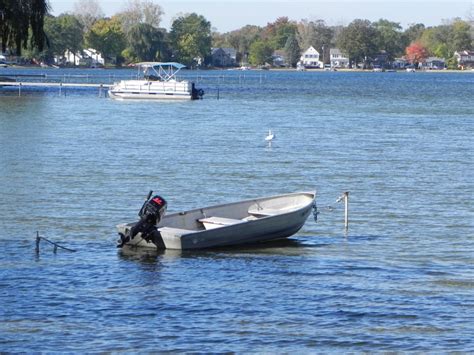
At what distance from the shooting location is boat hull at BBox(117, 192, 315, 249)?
1077 inches

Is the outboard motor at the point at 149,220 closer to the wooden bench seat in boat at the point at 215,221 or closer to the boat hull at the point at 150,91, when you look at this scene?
the wooden bench seat in boat at the point at 215,221

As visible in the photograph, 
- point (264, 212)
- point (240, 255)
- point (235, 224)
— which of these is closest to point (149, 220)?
point (235, 224)

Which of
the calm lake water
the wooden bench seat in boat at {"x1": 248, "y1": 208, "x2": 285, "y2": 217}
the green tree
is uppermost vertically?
the green tree

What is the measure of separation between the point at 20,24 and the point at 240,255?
25.0 feet

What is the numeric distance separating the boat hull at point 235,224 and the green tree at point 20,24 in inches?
210

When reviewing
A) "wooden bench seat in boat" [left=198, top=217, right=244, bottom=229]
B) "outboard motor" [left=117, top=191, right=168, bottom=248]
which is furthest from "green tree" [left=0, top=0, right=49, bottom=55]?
"wooden bench seat in boat" [left=198, top=217, right=244, bottom=229]

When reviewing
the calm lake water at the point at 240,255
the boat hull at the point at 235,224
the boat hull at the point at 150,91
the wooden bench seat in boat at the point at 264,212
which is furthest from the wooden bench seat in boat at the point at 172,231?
the boat hull at the point at 150,91

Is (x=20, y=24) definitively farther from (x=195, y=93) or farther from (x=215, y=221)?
(x=195, y=93)

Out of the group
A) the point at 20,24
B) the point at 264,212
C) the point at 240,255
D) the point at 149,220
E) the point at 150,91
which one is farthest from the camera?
the point at 150,91

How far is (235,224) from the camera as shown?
27812 mm

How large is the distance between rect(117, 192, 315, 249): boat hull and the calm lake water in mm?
315

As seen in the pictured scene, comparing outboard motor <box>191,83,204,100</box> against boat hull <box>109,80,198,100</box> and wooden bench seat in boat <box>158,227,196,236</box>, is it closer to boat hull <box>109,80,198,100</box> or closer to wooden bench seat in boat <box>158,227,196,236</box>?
boat hull <box>109,80,198,100</box>

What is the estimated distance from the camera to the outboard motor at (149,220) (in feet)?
88.0

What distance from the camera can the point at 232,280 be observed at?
80.8 ft
